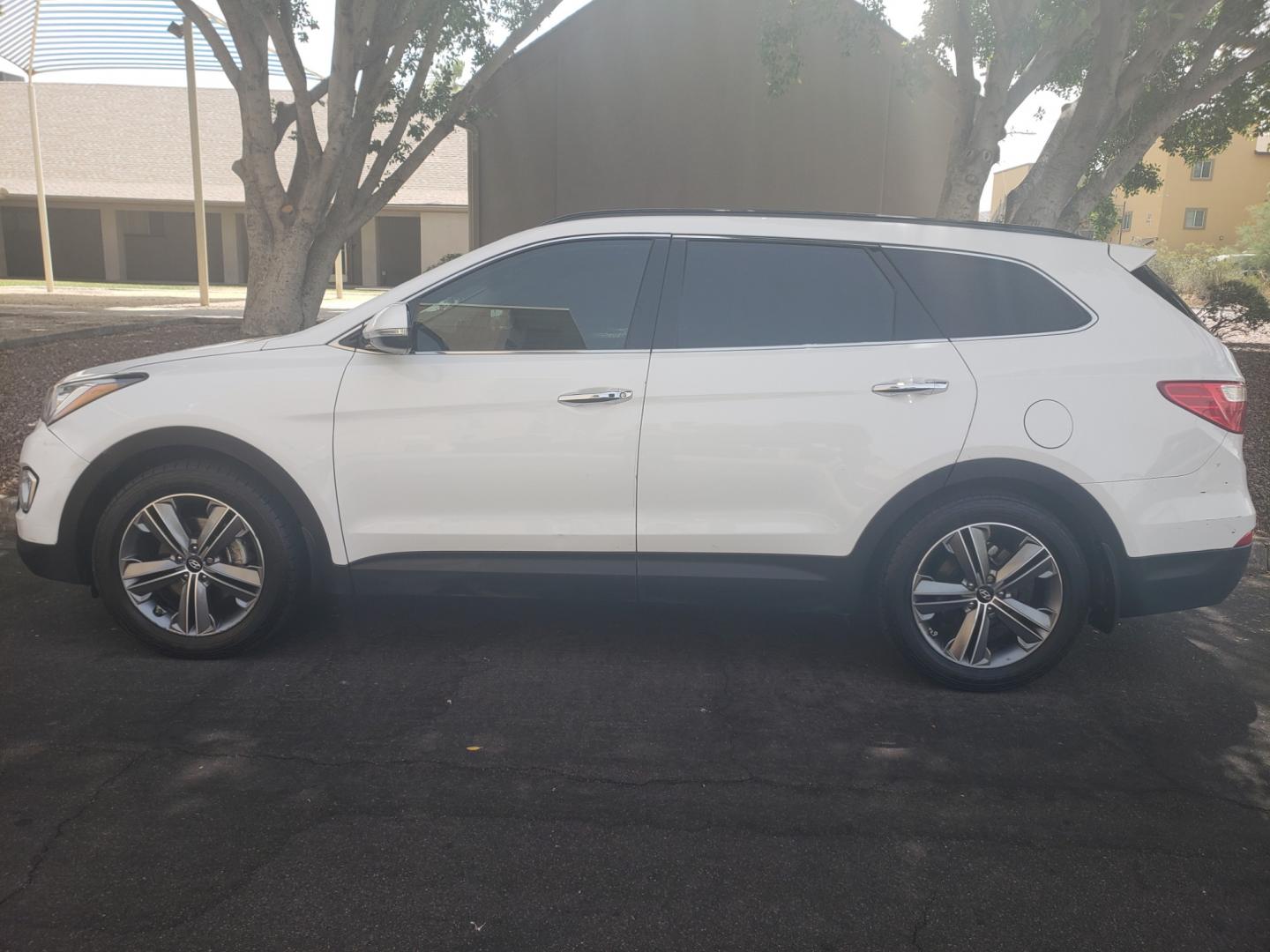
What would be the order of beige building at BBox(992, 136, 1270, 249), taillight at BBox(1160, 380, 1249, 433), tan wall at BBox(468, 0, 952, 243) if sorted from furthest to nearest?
beige building at BBox(992, 136, 1270, 249)
tan wall at BBox(468, 0, 952, 243)
taillight at BBox(1160, 380, 1249, 433)

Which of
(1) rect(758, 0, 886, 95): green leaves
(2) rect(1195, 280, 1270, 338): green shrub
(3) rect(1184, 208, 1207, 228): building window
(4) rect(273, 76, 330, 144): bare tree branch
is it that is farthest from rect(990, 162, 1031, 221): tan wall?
(4) rect(273, 76, 330, 144): bare tree branch

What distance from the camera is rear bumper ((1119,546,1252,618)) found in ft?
13.4

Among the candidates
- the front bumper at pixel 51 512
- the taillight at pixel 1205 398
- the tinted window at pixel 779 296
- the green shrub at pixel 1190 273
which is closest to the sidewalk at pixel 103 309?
the front bumper at pixel 51 512

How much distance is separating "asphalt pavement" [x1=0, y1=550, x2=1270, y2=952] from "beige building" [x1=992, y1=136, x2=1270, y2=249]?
50780mm

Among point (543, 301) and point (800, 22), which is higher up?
point (800, 22)

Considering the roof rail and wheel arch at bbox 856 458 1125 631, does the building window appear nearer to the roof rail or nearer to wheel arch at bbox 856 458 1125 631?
the roof rail

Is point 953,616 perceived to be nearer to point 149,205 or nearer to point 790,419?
point 790,419

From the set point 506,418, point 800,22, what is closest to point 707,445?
point 506,418

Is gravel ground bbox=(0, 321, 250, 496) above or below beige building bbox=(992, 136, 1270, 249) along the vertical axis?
below

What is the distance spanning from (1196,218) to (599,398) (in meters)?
55.6

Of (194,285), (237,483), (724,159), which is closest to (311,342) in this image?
(237,483)

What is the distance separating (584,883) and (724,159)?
622 inches

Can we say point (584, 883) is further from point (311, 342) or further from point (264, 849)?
point (311, 342)

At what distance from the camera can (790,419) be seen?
4.06 metres
